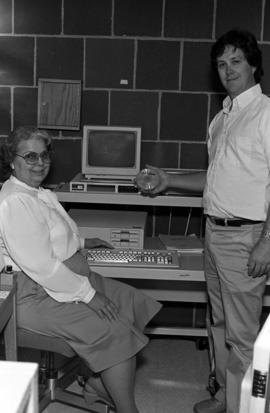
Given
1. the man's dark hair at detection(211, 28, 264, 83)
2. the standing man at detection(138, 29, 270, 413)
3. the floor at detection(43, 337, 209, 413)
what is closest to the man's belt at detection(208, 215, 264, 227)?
the standing man at detection(138, 29, 270, 413)

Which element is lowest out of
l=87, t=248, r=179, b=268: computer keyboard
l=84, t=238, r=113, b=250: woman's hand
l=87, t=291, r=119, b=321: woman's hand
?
l=87, t=291, r=119, b=321: woman's hand

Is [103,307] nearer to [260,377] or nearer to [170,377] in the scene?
[170,377]

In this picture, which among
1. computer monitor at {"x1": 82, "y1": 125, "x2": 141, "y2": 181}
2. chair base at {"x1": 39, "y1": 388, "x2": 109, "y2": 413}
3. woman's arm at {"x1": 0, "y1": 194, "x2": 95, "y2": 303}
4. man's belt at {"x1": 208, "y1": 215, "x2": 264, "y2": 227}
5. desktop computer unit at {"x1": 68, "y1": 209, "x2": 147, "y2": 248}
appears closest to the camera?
woman's arm at {"x1": 0, "y1": 194, "x2": 95, "y2": 303}

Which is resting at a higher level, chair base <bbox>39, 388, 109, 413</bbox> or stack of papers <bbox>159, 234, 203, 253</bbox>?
stack of papers <bbox>159, 234, 203, 253</bbox>

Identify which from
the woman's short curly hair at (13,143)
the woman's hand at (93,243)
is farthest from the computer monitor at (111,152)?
the woman's short curly hair at (13,143)

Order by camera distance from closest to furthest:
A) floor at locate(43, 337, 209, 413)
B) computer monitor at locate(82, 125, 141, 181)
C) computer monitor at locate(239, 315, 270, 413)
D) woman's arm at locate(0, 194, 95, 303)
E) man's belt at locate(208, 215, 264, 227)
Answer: computer monitor at locate(239, 315, 270, 413), woman's arm at locate(0, 194, 95, 303), man's belt at locate(208, 215, 264, 227), floor at locate(43, 337, 209, 413), computer monitor at locate(82, 125, 141, 181)

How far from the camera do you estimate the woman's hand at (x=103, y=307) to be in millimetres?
2297

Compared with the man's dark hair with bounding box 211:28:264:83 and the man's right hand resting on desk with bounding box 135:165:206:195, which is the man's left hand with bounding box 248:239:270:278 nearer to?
the man's right hand resting on desk with bounding box 135:165:206:195

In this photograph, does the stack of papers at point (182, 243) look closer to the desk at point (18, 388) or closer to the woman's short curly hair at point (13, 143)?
the woman's short curly hair at point (13, 143)

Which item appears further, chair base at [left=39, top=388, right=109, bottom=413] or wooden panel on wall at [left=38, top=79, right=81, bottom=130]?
wooden panel on wall at [left=38, top=79, right=81, bottom=130]

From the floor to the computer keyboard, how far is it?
59 centimetres

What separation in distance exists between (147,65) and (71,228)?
1.09 meters

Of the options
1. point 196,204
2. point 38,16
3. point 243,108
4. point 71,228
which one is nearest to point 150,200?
point 196,204

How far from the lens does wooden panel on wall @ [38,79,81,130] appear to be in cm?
320
